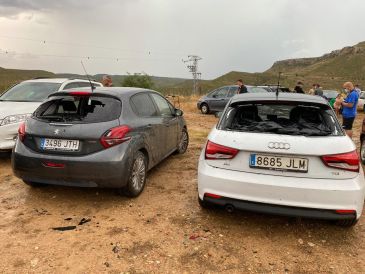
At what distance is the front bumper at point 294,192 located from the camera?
10.8 feet

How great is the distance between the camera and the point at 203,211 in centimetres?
440

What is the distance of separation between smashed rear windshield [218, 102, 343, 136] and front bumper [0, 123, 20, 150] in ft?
14.0

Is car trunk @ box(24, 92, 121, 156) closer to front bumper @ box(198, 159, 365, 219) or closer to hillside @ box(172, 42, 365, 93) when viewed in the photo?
front bumper @ box(198, 159, 365, 219)

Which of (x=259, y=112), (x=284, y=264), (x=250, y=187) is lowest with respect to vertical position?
(x=284, y=264)

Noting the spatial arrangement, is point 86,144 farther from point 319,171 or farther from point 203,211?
point 319,171

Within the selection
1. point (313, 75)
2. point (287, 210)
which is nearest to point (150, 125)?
point (287, 210)

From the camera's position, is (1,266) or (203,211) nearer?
(1,266)

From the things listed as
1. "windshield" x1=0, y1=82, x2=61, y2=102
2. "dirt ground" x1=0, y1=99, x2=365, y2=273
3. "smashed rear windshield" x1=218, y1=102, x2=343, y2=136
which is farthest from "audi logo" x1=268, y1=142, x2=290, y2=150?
"windshield" x1=0, y1=82, x2=61, y2=102

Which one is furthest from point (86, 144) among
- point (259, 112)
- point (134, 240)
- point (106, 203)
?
point (259, 112)

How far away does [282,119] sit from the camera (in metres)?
4.04

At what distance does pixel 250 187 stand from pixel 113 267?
1.53m

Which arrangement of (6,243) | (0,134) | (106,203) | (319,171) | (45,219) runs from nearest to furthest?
(319,171)
(6,243)
(45,219)
(106,203)
(0,134)

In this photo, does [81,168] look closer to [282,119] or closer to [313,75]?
[282,119]

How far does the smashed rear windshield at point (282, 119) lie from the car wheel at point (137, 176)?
1.44 meters
